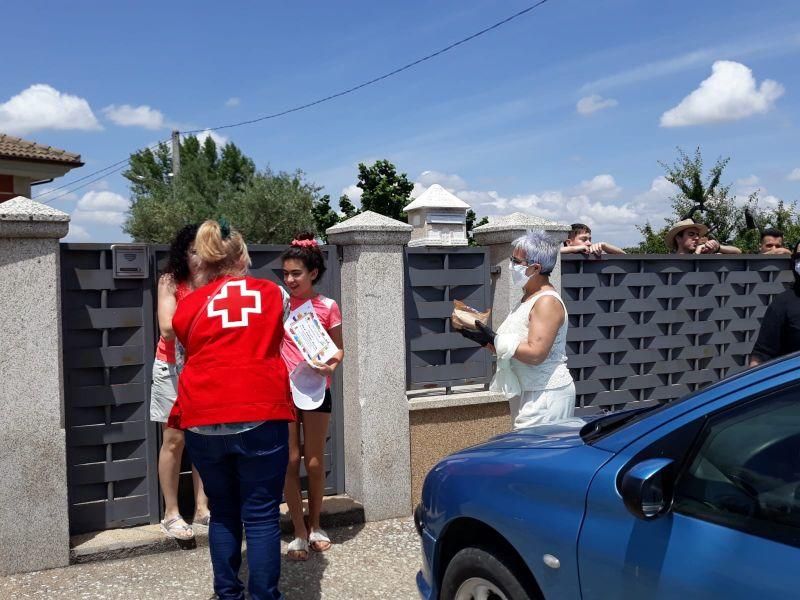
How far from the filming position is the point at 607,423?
312 centimetres

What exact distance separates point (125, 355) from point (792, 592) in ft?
13.6

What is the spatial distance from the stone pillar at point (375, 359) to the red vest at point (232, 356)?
1848 mm

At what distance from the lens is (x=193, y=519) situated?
5.32 meters

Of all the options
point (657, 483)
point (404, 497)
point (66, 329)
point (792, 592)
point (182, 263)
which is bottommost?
point (404, 497)

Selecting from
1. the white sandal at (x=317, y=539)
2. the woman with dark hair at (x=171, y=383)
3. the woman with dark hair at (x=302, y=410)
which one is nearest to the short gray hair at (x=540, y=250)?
the woman with dark hair at (x=302, y=410)

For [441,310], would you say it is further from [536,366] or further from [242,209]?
[242,209]

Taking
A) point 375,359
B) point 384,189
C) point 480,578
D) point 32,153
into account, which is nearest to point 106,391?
point 375,359

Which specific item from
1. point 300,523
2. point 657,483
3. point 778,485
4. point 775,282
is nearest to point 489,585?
point 657,483

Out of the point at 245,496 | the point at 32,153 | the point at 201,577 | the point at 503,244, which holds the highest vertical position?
the point at 32,153

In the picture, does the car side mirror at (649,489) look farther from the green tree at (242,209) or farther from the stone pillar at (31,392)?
the green tree at (242,209)

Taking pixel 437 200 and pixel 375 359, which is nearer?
pixel 375 359

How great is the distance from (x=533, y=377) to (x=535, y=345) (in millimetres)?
229

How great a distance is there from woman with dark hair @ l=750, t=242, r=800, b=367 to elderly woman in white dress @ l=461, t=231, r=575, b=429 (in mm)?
1941

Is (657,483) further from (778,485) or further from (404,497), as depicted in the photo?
(404,497)
